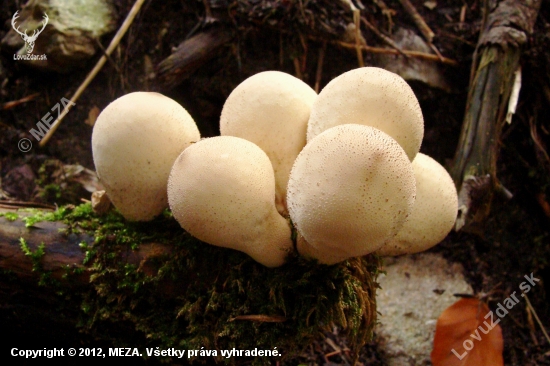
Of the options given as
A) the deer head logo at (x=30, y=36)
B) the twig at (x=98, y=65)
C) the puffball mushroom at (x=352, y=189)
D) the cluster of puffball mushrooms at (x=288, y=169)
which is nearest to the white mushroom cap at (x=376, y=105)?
the cluster of puffball mushrooms at (x=288, y=169)

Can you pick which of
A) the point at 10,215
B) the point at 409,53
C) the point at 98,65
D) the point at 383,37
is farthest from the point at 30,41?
the point at 409,53

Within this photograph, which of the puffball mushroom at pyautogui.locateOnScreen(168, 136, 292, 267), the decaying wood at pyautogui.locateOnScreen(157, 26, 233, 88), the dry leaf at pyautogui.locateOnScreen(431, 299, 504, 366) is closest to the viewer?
the puffball mushroom at pyautogui.locateOnScreen(168, 136, 292, 267)

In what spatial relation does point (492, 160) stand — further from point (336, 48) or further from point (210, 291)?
point (210, 291)

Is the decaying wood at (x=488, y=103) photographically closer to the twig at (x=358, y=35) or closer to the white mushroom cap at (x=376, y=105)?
the twig at (x=358, y=35)

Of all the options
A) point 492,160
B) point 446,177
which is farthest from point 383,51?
point 446,177

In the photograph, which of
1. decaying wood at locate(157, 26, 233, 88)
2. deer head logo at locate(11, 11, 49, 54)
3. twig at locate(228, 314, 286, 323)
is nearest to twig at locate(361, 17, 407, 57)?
decaying wood at locate(157, 26, 233, 88)

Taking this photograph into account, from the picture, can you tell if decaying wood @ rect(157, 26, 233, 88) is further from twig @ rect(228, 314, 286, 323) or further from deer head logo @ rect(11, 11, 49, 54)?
twig @ rect(228, 314, 286, 323)

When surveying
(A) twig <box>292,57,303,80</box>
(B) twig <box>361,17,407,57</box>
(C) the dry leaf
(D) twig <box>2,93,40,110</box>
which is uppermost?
(B) twig <box>361,17,407,57</box>
